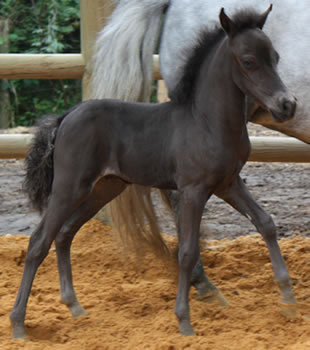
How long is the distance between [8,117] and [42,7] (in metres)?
1.96

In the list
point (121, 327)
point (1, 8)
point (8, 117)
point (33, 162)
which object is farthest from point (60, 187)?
point (1, 8)

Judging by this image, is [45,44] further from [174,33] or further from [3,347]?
[3,347]

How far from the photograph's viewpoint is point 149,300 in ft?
11.4

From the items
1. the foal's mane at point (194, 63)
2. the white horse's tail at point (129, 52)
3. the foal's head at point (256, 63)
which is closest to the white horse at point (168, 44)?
the white horse's tail at point (129, 52)

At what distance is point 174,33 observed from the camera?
12.0 ft

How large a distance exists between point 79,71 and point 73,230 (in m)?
1.77

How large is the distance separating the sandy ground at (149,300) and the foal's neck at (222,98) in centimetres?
91

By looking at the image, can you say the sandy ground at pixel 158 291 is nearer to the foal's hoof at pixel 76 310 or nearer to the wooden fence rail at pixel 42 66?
the foal's hoof at pixel 76 310

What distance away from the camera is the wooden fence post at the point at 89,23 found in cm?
462

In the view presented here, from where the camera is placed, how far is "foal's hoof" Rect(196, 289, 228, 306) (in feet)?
11.3

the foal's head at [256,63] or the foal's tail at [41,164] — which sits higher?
the foal's head at [256,63]

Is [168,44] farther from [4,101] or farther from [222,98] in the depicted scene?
[4,101]

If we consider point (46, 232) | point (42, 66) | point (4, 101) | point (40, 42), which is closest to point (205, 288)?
point (46, 232)

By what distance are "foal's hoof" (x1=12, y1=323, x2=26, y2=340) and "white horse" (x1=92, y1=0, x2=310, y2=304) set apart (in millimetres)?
992
